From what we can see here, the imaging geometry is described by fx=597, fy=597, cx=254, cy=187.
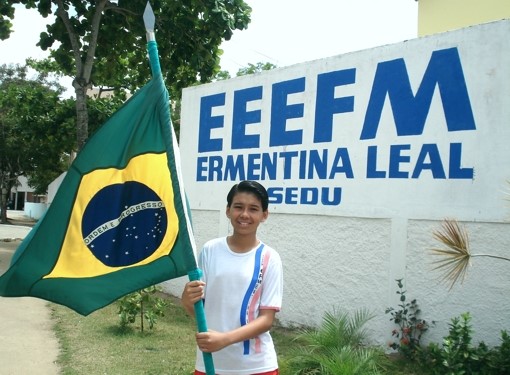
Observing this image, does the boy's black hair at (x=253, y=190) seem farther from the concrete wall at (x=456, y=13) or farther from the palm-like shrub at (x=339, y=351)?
the concrete wall at (x=456, y=13)

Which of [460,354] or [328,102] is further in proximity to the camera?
[328,102]

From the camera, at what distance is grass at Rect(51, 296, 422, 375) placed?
5.59 metres

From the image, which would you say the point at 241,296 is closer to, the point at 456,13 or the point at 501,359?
the point at 501,359

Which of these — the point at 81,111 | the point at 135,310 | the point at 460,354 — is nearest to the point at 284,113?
the point at 135,310

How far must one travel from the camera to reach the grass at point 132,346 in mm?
5594

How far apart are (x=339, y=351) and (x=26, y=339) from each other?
3643 mm

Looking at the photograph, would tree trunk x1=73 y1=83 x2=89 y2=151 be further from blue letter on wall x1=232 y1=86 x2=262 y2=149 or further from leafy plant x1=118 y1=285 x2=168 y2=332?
leafy plant x1=118 y1=285 x2=168 y2=332

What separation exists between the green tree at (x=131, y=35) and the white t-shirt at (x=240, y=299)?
31.5ft

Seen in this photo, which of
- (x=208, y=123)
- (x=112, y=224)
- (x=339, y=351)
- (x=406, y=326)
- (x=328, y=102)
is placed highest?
Result: (x=328, y=102)

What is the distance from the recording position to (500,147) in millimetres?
5426

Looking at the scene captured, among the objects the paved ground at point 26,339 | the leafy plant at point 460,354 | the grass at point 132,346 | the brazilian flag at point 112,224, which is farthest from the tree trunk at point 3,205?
the brazilian flag at point 112,224

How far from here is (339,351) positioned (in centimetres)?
524

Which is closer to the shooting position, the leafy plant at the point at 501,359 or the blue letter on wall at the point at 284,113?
the leafy plant at the point at 501,359

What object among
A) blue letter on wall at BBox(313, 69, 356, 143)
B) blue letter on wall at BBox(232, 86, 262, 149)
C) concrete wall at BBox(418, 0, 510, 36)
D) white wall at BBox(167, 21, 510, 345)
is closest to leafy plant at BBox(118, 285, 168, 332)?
white wall at BBox(167, 21, 510, 345)
